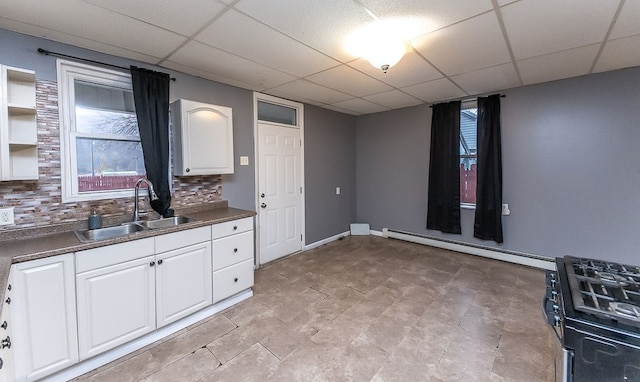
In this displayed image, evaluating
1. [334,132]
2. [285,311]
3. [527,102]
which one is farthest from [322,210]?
[527,102]

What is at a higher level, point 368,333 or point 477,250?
point 477,250

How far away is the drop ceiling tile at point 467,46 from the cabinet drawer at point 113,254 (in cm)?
268

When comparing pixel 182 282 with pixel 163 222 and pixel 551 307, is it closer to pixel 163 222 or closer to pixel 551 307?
pixel 163 222

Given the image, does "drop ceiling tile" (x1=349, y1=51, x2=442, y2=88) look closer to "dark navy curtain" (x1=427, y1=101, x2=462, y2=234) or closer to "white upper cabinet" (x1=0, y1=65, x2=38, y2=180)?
"dark navy curtain" (x1=427, y1=101, x2=462, y2=234)

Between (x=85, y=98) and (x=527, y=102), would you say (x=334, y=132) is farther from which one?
(x=85, y=98)

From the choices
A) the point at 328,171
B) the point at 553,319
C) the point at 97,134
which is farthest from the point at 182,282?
the point at 328,171

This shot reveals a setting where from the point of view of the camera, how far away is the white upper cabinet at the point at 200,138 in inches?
104

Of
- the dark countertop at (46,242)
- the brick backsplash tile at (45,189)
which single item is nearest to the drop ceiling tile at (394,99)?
the dark countertop at (46,242)

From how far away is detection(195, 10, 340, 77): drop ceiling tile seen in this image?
75.6 inches

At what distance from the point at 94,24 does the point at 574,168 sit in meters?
4.94

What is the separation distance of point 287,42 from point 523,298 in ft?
11.1

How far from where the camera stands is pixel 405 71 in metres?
2.88

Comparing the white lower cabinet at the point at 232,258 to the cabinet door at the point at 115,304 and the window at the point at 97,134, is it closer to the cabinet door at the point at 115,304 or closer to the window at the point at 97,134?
the cabinet door at the point at 115,304

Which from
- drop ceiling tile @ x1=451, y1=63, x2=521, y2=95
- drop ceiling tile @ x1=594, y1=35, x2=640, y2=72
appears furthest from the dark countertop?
drop ceiling tile @ x1=594, y1=35, x2=640, y2=72
